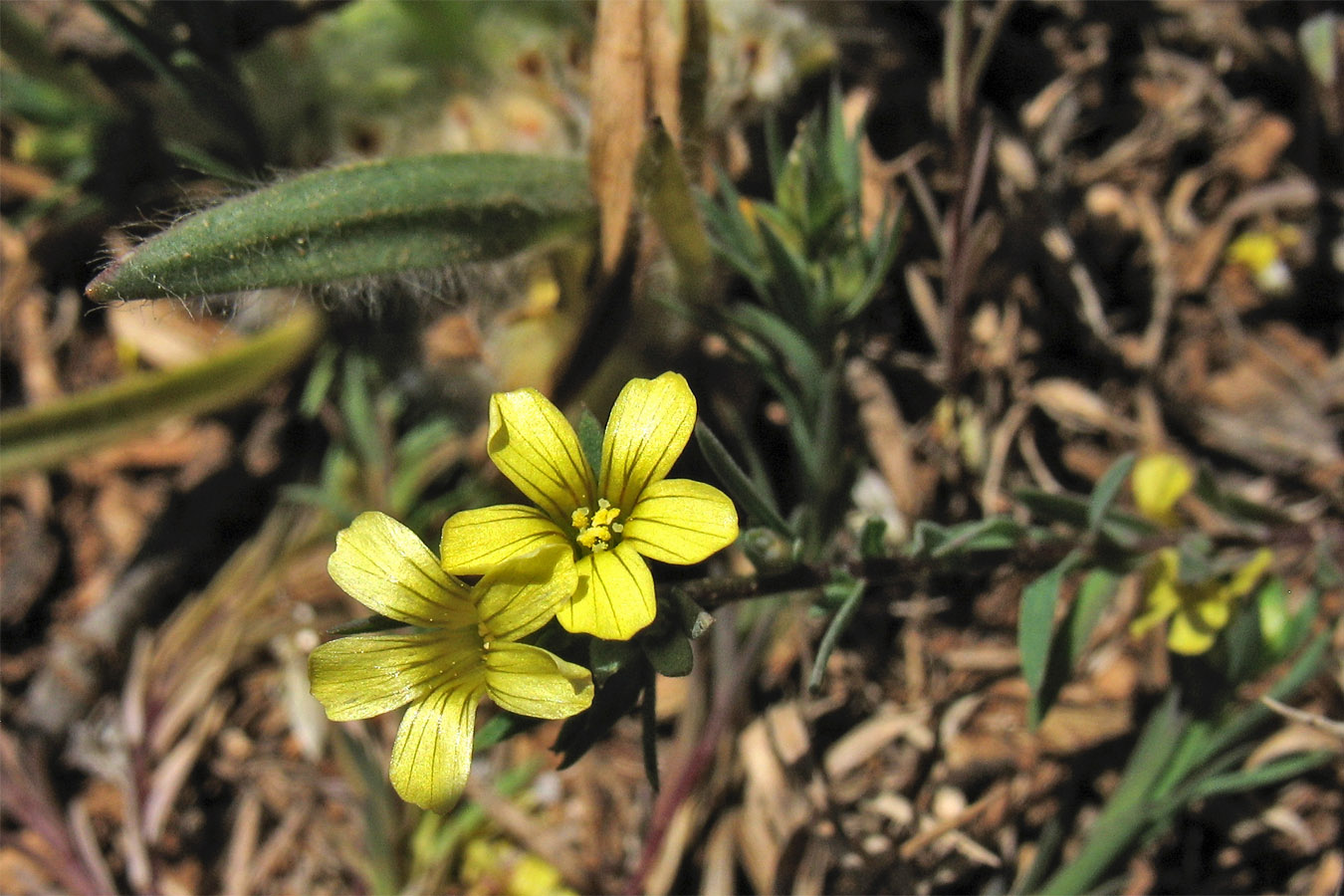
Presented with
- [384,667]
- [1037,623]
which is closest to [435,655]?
[384,667]

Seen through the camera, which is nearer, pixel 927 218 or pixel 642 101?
pixel 642 101

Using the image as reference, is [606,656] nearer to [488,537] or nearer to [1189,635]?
[488,537]

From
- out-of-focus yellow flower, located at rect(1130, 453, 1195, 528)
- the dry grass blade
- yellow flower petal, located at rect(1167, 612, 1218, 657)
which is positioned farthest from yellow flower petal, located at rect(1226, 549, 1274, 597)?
the dry grass blade

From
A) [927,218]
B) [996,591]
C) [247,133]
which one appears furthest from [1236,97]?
[247,133]

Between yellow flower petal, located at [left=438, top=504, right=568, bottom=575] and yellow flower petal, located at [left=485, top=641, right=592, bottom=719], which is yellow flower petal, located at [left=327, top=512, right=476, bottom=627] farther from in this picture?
yellow flower petal, located at [left=485, top=641, right=592, bottom=719]


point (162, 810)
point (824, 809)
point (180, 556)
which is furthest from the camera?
point (180, 556)

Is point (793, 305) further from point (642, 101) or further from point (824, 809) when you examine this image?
point (824, 809)
